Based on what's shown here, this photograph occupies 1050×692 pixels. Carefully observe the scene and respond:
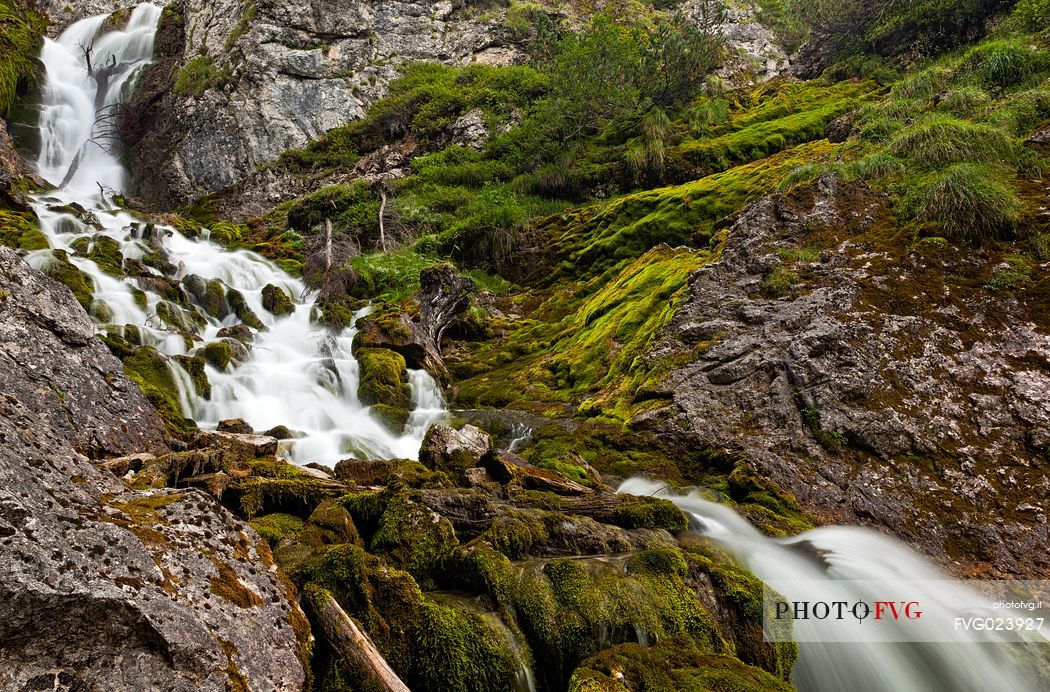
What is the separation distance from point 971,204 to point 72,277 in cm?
1584

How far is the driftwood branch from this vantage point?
2.65 m

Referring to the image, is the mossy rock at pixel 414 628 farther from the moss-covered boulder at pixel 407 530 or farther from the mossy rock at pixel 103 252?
the mossy rock at pixel 103 252

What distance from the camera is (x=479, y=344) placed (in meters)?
13.8

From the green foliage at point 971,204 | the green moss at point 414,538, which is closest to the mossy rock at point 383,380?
the green moss at point 414,538

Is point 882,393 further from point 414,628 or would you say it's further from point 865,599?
point 414,628

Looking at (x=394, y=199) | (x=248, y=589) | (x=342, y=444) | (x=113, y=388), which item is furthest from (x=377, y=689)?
(x=394, y=199)

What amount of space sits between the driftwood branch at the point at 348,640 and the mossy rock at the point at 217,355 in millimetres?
8580

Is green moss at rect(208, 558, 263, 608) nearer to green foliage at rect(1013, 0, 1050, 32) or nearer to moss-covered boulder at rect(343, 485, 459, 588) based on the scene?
moss-covered boulder at rect(343, 485, 459, 588)

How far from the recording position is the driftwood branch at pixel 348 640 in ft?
Result: 8.70

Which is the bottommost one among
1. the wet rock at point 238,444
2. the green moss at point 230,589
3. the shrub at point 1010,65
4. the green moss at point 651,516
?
the wet rock at point 238,444

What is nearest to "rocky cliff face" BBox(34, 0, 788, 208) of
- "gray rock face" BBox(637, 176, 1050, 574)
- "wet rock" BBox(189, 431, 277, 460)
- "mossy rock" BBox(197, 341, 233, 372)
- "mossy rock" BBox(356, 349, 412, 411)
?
"mossy rock" BBox(197, 341, 233, 372)

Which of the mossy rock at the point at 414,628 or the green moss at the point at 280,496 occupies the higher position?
the mossy rock at the point at 414,628

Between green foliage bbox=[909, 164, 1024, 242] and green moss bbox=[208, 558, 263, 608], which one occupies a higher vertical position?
green foliage bbox=[909, 164, 1024, 242]

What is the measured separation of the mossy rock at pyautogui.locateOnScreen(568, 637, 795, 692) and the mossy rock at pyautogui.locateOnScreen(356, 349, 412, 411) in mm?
7773
